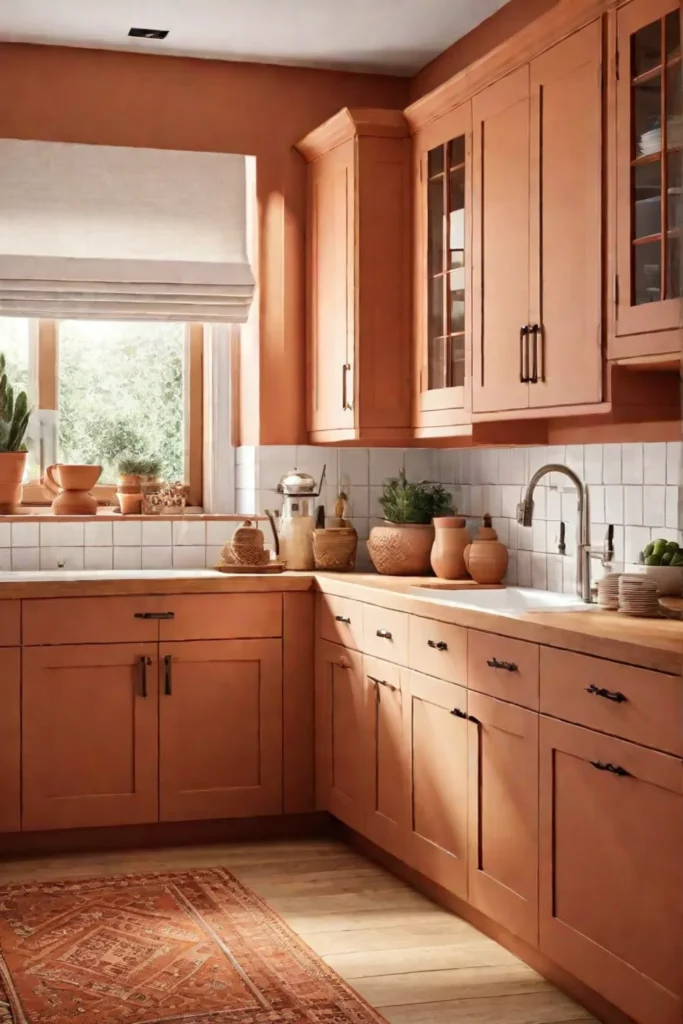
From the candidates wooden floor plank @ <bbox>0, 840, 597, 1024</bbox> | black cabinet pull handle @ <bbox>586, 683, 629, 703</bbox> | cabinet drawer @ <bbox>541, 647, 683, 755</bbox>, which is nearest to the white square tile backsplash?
cabinet drawer @ <bbox>541, 647, 683, 755</bbox>

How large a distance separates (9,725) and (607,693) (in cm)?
220

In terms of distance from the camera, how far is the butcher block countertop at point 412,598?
9.25 feet

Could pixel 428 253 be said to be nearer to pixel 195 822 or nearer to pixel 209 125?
pixel 209 125

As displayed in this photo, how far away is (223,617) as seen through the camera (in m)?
4.53

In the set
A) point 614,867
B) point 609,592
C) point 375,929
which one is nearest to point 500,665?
point 609,592

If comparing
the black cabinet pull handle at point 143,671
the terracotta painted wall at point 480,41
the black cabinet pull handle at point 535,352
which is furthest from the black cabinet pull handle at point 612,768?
the terracotta painted wall at point 480,41

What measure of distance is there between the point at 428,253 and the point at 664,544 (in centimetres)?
150

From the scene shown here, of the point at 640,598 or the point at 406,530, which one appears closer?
the point at 640,598

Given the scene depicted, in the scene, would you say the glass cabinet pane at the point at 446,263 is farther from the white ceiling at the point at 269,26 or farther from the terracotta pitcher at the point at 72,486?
the terracotta pitcher at the point at 72,486

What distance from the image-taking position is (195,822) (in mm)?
4578

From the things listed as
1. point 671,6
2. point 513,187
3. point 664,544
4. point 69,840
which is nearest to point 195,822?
point 69,840

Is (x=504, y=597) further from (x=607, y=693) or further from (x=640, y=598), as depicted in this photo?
(x=607, y=693)

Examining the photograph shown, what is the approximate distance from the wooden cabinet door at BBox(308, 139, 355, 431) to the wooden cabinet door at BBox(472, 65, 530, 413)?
0.75m

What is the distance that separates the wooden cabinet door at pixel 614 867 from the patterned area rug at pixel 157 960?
522 millimetres
